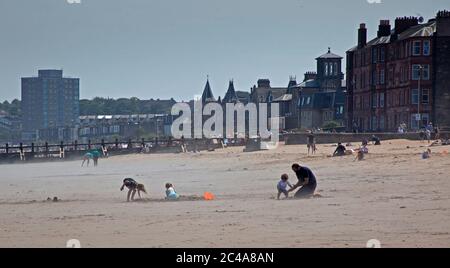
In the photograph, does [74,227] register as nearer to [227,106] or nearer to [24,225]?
[24,225]

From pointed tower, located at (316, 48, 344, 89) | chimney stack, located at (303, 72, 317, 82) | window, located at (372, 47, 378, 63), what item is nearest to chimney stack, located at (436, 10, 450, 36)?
window, located at (372, 47, 378, 63)

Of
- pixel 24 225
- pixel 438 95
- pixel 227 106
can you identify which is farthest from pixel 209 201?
pixel 227 106

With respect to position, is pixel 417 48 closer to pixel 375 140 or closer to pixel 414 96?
pixel 414 96

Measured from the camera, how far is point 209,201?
2417cm

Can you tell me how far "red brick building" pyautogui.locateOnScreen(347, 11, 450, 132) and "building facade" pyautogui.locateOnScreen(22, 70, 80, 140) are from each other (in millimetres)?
106171

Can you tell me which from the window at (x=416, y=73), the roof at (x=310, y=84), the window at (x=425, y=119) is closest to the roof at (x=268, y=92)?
the roof at (x=310, y=84)

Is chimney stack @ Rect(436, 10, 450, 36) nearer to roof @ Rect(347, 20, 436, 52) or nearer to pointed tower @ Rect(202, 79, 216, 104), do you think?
roof @ Rect(347, 20, 436, 52)

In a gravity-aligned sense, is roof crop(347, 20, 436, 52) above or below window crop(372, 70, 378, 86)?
above

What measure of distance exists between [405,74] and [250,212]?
154 feet

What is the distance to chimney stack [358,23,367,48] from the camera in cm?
7362

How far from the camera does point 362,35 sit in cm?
7450

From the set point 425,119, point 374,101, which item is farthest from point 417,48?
point 374,101

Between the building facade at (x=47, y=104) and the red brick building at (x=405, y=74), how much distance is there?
10617 cm
